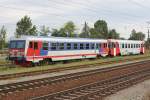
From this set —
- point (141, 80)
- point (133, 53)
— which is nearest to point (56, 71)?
point (141, 80)

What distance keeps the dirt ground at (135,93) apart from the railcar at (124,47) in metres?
28.6

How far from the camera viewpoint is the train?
1128 inches

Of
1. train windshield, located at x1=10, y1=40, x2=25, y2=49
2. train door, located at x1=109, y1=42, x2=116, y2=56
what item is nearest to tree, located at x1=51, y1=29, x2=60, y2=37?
train door, located at x1=109, y1=42, x2=116, y2=56

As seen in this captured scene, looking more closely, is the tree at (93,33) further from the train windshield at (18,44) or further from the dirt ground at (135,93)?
the dirt ground at (135,93)

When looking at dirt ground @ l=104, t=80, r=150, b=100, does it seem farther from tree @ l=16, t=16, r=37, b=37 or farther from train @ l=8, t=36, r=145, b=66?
tree @ l=16, t=16, r=37, b=37

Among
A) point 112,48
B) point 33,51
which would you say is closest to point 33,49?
point 33,51

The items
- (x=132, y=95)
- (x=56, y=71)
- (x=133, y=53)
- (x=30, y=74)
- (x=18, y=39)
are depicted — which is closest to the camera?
(x=132, y=95)

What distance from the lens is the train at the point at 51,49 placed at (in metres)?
28.7

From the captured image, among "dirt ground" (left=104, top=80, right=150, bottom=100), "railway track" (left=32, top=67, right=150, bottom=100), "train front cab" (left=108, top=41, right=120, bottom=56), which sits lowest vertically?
"dirt ground" (left=104, top=80, right=150, bottom=100)

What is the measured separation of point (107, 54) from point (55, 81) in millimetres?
27481

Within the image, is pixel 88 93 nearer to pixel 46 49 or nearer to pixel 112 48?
pixel 46 49

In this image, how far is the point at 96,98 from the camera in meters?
12.9

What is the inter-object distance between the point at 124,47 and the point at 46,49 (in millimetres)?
22586

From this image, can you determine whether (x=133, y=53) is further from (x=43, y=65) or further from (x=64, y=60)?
(x=43, y=65)
